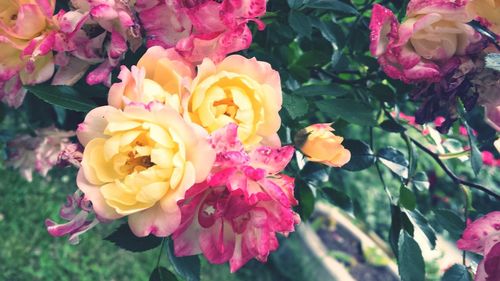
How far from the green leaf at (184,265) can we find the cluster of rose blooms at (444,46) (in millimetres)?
331

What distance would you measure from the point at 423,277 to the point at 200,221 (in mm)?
360

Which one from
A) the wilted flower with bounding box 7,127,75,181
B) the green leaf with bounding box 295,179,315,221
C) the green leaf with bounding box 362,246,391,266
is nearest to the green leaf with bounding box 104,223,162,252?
the green leaf with bounding box 295,179,315,221

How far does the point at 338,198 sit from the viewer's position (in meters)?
0.96

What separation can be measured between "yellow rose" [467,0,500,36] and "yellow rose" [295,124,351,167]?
0.19 m

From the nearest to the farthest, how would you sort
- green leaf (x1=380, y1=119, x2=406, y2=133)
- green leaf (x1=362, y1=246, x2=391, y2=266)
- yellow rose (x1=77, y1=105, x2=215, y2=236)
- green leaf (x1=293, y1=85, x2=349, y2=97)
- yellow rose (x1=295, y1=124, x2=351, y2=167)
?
yellow rose (x1=77, y1=105, x2=215, y2=236), yellow rose (x1=295, y1=124, x2=351, y2=167), green leaf (x1=293, y1=85, x2=349, y2=97), green leaf (x1=380, y1=119, x2=406, y2=133), green leaf (x1=362, y1=246, x2=391, y2=266)

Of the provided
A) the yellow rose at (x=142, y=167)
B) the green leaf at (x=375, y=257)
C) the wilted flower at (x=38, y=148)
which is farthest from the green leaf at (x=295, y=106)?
the green leaf at (x=375, y=257)

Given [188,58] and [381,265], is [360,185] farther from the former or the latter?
[188,58]

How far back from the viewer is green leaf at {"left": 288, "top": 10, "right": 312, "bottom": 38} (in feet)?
2.39

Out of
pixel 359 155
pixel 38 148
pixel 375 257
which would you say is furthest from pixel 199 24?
pixel 375 257

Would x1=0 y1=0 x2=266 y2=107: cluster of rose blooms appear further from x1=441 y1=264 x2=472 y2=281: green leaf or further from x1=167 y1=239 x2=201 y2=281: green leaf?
x1=441 y1=264 x2=472 y2=281: green leaf

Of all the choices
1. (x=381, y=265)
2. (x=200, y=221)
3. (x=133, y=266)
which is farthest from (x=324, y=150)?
(x=381, y=265)

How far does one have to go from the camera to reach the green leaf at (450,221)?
0.79m

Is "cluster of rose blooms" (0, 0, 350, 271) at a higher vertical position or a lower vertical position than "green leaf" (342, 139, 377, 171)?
higher

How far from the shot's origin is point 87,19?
1.85 feet
